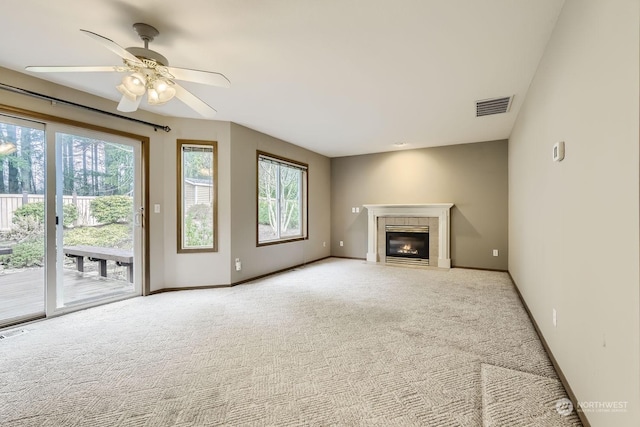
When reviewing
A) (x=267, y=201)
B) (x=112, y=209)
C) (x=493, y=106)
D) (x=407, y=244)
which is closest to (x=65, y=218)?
(x=112, y=209)

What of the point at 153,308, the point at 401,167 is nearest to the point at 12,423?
the point at 153,308

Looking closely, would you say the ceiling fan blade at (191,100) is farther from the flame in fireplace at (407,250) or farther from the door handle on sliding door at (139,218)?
the flame in fireplace at (407,250)

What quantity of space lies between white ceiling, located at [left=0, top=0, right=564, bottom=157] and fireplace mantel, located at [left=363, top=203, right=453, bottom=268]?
240 centimetres

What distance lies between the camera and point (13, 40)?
2.32 meters

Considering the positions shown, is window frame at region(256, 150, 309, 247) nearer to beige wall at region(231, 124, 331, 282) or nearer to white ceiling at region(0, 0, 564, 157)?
beige wall at region(231, 124, 331, 282)

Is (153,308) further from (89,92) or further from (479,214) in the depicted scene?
(479,214)

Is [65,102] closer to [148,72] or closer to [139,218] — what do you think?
[139,218]

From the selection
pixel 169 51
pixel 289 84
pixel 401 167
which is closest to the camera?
pixel 169 51

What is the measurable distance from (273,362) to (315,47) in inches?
102

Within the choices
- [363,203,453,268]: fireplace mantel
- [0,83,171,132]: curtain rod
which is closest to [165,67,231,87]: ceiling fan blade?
[0,83,171,132]: curtain rod

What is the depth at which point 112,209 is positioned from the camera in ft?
12.2

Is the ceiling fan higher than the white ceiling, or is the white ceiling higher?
the white ceiling

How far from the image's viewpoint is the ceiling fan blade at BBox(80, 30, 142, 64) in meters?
1.62

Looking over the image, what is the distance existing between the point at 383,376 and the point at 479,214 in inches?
183
